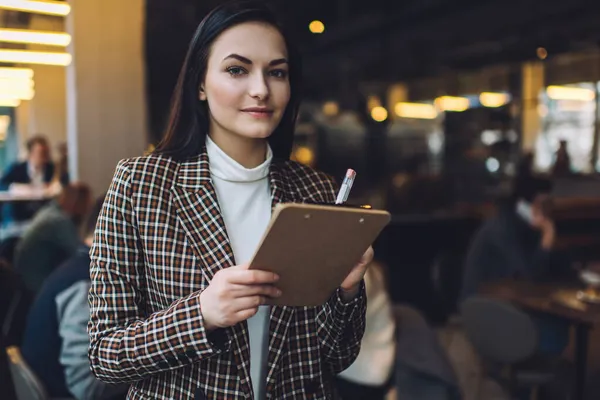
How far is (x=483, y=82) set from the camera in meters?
9.98

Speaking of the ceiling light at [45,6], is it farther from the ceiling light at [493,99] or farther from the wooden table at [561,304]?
the ceiling light at [493,99]

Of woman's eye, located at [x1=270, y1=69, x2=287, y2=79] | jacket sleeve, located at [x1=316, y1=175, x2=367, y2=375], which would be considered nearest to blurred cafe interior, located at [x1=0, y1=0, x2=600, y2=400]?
woman's eye, located at [x1=270, y1=69, x2=287, y2=79]

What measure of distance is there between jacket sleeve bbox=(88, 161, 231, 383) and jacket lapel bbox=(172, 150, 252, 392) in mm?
37

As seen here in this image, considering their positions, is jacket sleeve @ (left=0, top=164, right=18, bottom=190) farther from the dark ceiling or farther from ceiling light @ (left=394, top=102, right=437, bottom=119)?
ceiling light @ (left=394, top=102, right=437, bottom=119)

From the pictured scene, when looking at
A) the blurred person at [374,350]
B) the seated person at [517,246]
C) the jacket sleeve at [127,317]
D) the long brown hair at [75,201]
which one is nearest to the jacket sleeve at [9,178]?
the long brown hair at [75,201]

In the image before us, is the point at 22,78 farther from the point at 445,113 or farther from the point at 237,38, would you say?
the point at 237,38

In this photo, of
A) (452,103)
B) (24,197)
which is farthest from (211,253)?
(452,103)

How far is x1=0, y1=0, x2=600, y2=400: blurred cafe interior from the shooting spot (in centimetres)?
335

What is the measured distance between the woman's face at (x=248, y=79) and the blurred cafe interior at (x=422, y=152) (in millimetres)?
201

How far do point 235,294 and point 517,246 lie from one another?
11.8ft

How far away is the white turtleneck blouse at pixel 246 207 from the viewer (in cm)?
117

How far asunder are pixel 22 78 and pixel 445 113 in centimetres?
642

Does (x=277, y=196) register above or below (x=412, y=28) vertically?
below

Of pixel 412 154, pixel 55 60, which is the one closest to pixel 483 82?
pixel 412 154
